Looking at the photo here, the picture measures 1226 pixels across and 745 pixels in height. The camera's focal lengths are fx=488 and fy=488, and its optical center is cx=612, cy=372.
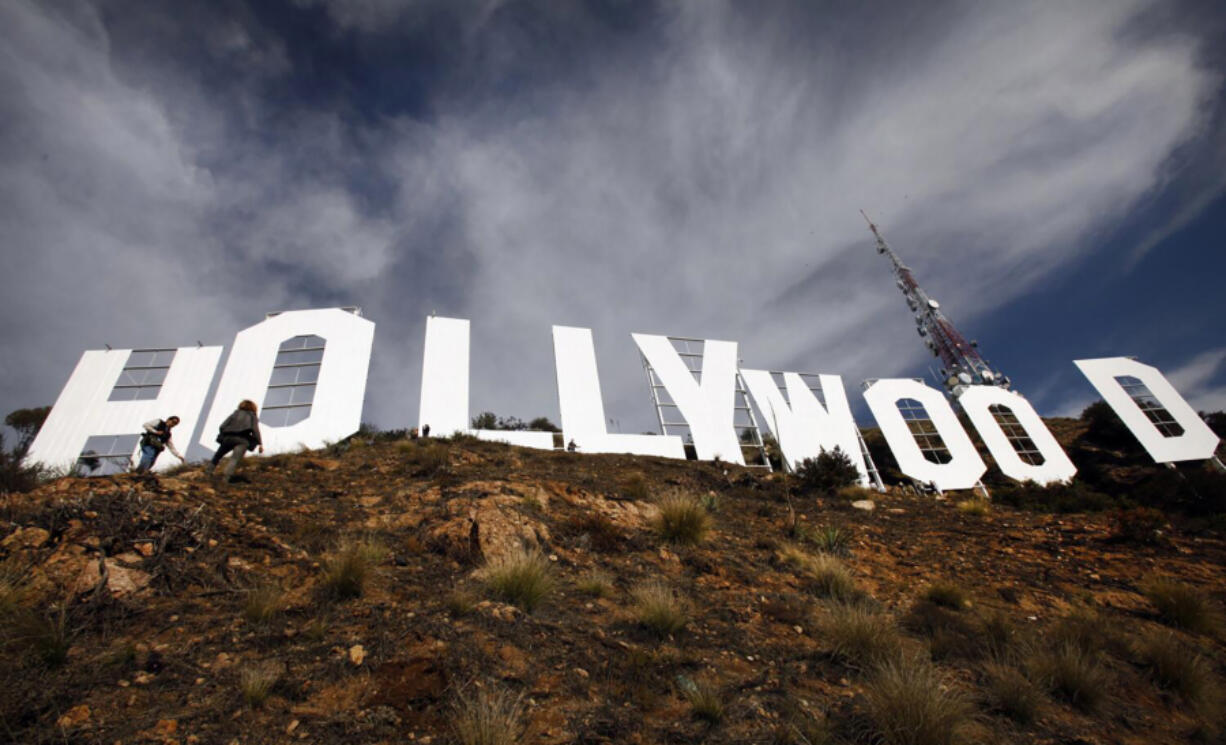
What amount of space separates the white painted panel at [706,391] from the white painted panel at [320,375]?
875 cm

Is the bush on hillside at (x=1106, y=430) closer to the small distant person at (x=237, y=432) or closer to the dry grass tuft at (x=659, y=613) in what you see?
the dry grass tuft at (x=659, y=613)

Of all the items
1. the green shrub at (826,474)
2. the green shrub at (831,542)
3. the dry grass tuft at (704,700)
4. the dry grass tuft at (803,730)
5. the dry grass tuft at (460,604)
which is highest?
the green shrub at (826,474)

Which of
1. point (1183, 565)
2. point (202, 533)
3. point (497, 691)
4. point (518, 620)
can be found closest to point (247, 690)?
point (497, 691)

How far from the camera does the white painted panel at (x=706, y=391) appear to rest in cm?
1584

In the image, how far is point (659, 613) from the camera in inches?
194

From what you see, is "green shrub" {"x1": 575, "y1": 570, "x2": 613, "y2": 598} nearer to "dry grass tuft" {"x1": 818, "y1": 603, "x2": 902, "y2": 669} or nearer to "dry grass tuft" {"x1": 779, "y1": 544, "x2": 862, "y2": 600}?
"dry grass tuft" {"x1": 818, "y1": 603, "x2": 902, "y2": 669}

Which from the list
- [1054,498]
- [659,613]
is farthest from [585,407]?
[1054,498]

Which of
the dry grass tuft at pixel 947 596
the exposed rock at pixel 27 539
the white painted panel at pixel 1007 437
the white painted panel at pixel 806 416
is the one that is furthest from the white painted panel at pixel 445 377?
the white painted panel at pixel 1007 437

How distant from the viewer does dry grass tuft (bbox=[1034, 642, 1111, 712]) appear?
4.45 meters

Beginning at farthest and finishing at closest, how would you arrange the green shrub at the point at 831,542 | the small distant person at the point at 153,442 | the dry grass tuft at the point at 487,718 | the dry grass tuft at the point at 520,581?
the small distant person at the point at 153,442, the green shrub at the point at 831,542, the dry grass tuft at the point at 520,581, the dry grass tuft at the point at 487,718

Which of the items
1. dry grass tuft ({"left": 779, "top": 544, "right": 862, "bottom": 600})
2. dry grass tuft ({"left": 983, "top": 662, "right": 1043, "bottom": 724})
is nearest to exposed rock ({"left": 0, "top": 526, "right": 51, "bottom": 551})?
dry grass tuft ({"left": 779, "top": 544, "right": 862, "bottom": 600})

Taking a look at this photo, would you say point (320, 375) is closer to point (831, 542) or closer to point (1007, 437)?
point (831, 542)

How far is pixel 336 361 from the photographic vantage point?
13.3 meters

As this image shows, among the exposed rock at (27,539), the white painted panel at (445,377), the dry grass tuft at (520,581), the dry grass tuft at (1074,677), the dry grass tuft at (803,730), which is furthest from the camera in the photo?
the white painted panel at (445,377)
